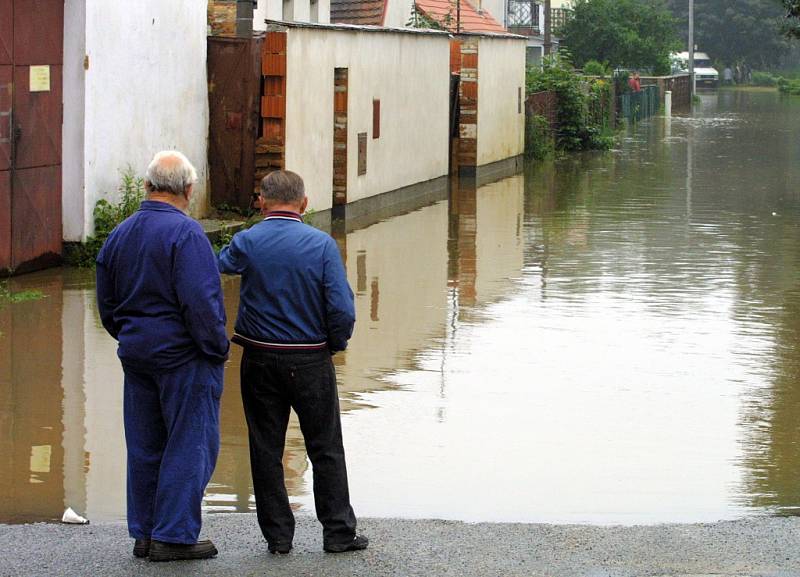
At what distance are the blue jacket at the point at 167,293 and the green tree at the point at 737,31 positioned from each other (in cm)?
10316

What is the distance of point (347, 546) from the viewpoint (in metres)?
6.18

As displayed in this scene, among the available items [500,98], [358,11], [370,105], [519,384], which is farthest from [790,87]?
[519,384]

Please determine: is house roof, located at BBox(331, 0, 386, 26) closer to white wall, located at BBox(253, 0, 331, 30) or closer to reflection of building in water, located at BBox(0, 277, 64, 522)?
white wall, located at BBox(253, 0, 331, 30)

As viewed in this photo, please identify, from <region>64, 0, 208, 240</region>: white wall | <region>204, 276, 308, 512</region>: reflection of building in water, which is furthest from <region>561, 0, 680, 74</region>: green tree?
<region>204, 276, 308, 512</region>: reflection of building in water

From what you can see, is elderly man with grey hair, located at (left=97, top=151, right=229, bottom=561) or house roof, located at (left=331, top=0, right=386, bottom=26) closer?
elderly man with grey hair, located at (left=97, top=151, right=229, bottom=561)

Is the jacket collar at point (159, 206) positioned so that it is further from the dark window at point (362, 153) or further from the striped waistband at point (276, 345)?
the dark window at point (362, 153)

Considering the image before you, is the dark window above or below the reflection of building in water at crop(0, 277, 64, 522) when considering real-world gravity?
above

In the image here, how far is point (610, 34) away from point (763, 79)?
5792cm

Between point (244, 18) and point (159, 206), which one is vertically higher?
point (244, 18)

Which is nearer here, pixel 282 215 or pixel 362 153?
pixel 282 215

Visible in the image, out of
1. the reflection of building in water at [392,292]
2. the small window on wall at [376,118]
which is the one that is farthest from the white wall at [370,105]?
the reflection of building in water at [392,292]

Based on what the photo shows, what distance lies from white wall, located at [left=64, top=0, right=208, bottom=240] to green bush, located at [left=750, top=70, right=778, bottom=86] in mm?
96725

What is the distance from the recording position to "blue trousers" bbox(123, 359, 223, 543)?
6008 millimetres

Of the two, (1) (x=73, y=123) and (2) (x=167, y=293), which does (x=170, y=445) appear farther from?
(1) (x=73, y=123)
